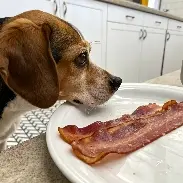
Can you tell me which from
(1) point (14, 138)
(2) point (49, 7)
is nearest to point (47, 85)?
(1) point (14, 138)

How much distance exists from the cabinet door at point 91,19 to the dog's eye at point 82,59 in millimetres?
944

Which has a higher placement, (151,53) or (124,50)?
(124,50)

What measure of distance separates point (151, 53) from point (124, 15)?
902 mm

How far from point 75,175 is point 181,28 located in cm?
375

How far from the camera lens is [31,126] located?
1.12 meters

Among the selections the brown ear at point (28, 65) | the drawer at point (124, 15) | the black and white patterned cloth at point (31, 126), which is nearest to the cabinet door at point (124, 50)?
the drawer at point (124, 15)

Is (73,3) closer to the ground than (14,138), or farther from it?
farther from it

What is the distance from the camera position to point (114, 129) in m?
0.46

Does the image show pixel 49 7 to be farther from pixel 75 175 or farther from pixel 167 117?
pixel 75 175

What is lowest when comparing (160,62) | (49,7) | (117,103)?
(160,62)

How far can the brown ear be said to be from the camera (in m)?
0.50

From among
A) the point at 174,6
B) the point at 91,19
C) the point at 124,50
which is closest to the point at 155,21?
the point at 124,50

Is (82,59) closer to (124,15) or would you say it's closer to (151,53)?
(124,15)

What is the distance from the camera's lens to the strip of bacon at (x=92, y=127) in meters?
0.40
